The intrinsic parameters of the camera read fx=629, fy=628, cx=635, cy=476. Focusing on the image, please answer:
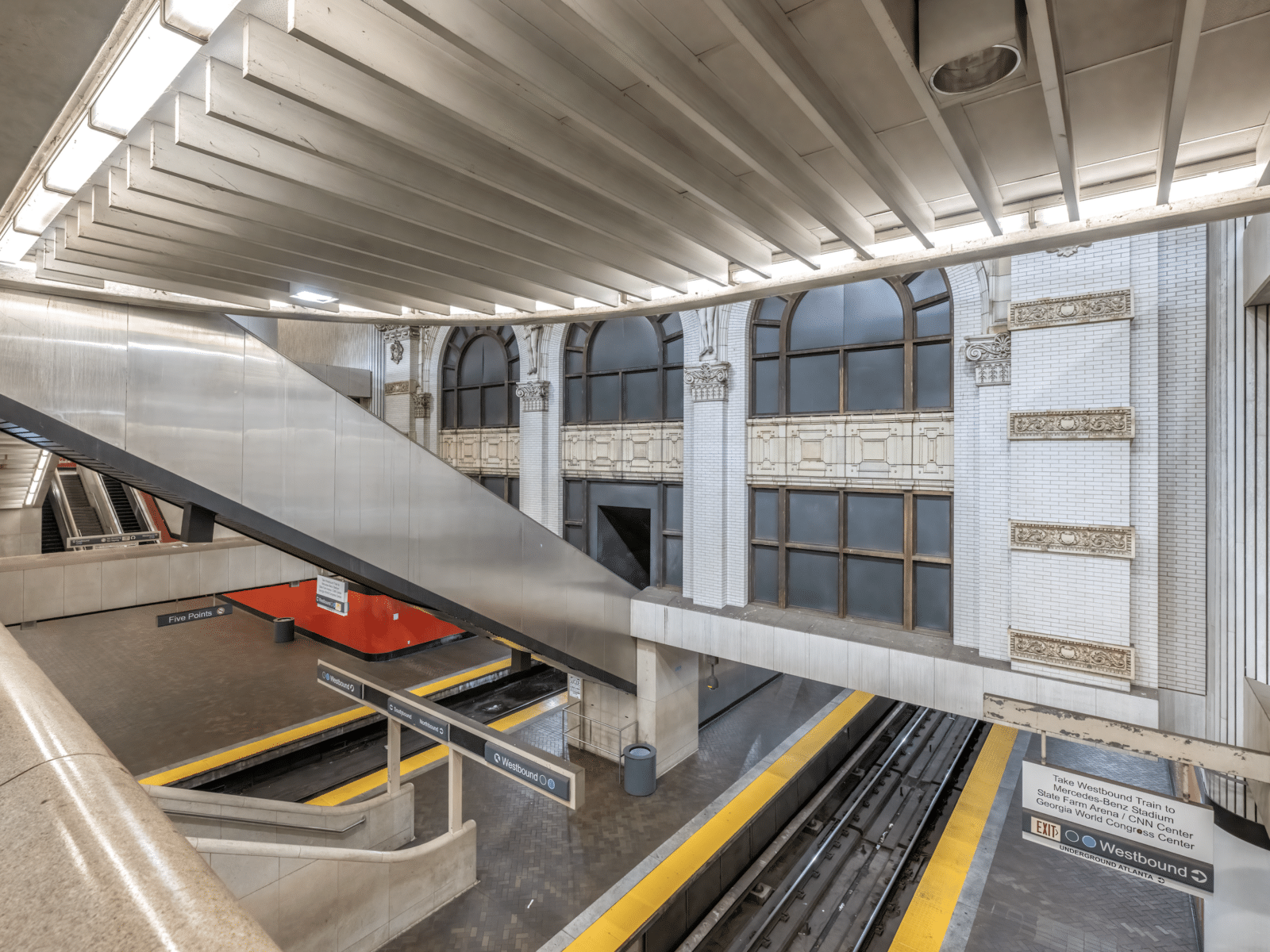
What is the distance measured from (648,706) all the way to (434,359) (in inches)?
405

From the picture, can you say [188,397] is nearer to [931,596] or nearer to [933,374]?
[933,374]

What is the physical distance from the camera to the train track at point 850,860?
809 centimetres

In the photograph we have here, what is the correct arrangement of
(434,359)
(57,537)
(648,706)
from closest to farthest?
1. (648,706)
2. (434,359)
3. (57,537)

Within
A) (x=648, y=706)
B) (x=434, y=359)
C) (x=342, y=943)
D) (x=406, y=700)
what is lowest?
(x=342, y=943)

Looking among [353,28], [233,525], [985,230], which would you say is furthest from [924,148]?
[233,525]

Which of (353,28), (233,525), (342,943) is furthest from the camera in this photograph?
(342,943)

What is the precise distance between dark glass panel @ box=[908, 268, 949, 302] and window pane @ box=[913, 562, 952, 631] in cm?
402

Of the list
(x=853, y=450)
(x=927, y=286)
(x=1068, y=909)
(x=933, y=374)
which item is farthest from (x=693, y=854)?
(x=927, y=286)

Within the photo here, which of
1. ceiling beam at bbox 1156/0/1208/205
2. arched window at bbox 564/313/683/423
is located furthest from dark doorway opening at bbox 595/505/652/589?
ceiling beam at bbox 1156/0/1208/205

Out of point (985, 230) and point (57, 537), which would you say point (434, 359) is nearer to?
point (985, 230)

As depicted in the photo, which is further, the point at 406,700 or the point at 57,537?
the point at 57,537

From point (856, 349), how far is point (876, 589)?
3.77 m

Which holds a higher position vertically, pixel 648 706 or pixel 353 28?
pixel 353 28

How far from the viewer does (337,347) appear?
1862 centimetres
